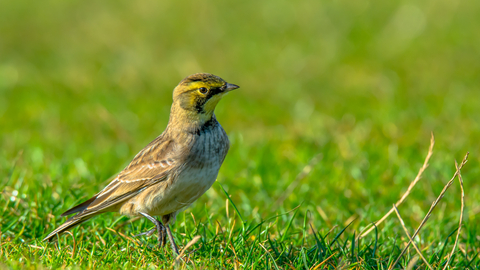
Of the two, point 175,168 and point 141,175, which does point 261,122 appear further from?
point 175,168

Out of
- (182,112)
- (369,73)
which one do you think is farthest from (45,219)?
(369,73)

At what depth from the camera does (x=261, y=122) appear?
392 inches

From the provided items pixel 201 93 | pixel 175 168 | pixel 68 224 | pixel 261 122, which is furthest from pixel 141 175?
pixel 261 122

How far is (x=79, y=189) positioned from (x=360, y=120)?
A: 17.1ft

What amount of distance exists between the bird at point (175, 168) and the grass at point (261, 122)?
0.75 feet

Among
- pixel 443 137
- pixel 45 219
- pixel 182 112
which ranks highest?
pixel 182 112

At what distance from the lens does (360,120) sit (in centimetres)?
943

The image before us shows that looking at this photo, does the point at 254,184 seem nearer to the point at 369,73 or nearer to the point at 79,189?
the point at 79,189

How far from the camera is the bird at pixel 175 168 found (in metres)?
4.59

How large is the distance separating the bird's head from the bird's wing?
32 cm

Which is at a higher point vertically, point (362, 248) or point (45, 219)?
point (45, 219)

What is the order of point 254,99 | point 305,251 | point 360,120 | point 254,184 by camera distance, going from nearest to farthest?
1. point 305,251
2. point 254,184
3. point 360,120
4. point 254,99

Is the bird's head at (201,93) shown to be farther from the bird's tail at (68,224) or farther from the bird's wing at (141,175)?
the bird's tail at (68,224)

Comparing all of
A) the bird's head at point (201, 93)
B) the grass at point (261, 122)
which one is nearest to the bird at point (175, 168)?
the bird's head at point (201, 93)
